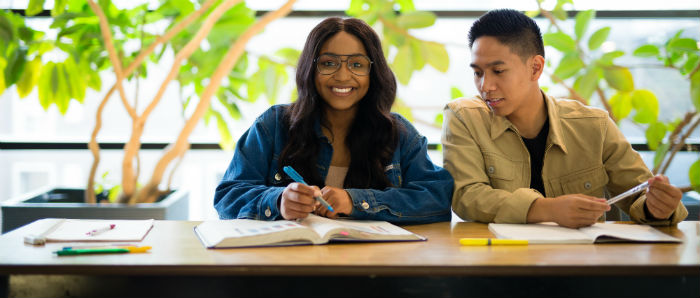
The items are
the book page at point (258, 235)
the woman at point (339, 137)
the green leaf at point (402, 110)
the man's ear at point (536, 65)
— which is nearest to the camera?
the book page at point (258, 235)

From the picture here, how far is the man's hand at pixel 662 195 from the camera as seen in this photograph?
1522mm

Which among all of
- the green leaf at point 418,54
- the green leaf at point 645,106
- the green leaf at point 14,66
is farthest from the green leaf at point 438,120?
the green leaf at point 14,66

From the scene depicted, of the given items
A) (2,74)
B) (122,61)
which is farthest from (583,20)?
(2,74)

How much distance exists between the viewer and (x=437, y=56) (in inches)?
106

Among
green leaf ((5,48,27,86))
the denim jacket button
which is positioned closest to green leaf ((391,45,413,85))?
the denim jacket button

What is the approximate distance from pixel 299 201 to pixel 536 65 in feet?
2.91

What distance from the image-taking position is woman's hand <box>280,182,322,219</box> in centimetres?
145

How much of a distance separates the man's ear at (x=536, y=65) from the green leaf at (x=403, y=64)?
87 cm

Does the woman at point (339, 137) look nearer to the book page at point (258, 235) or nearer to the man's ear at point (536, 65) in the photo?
the book page at point (258, 235)

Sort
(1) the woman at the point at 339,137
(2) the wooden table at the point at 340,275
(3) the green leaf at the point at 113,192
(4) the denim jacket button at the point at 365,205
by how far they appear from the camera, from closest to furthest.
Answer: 1. (2) the wooden table at the point at 340,275
2. (4) the denim jacket button at the point at 365,205
3. (1) the woman at the point at 339,137
4. (3) the green leaf at the point at 113,192

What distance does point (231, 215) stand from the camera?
5.50ft

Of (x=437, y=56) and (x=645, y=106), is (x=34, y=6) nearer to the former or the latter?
(x=437, y=56)

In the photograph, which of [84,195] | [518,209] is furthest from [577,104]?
[84,195]

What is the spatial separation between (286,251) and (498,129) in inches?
33.9
